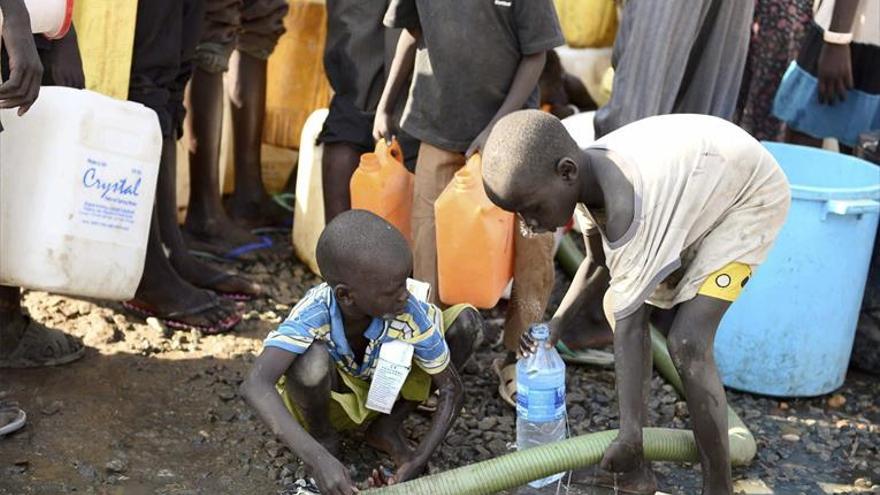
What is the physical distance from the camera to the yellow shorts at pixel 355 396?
3510 millimetres

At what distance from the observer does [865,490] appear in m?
3.72

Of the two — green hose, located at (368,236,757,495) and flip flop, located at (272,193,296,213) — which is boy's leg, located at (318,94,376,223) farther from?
green hose, located at (368,236,757,495)

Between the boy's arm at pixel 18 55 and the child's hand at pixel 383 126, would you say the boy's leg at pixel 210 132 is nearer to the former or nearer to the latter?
the child's hand at pixel 383 126

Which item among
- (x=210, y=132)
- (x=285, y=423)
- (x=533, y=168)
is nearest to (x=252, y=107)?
(x=210, y=132)

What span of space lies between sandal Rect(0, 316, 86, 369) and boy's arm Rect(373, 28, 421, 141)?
1290 mm

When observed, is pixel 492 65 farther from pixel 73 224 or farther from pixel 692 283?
pixel 73 224

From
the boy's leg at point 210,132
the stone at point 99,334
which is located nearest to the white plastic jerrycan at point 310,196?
the boy's leg at point 210,132

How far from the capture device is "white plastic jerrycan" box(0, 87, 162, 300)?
149 inches

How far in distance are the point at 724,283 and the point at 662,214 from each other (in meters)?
0.28

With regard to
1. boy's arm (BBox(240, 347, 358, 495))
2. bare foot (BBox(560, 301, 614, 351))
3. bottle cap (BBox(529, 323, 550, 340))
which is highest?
bottle cap (BBox(529, 323, 550, 340))

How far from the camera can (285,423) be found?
3131mm

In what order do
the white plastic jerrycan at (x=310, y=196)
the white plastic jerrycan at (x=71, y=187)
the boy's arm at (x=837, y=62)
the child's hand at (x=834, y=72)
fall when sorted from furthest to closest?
the white plastic jerrycan at (x=310, y=196) → the child's hand at (x=834, y=72) → the boy's arm at (x=837, y=62) → the white plastic jerrycan at (x=71, y=187)

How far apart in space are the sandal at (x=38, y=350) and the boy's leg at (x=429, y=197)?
121cm

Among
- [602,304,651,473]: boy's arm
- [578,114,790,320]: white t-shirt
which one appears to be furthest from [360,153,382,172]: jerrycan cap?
[602,304,651,473]: boy's arm
